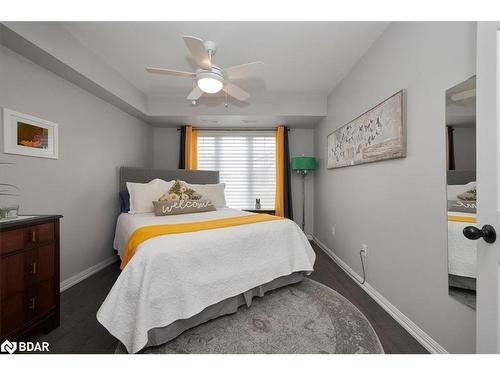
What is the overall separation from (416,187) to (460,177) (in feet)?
1.13

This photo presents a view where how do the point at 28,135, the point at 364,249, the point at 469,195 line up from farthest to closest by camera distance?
the point at 364,249
the point at 28,135
the point at 469,195

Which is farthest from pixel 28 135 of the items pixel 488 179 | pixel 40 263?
pixel 488 179

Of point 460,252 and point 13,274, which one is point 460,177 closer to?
point 460,252

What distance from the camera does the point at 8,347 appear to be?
127 cm

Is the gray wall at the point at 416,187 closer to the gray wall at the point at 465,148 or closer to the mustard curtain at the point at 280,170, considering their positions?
the gray wall at the point at 465,148

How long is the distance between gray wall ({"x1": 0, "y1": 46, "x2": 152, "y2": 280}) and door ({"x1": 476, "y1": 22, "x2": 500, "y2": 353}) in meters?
3.06

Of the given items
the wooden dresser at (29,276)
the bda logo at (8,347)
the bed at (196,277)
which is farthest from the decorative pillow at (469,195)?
the bda logo at (8,347)

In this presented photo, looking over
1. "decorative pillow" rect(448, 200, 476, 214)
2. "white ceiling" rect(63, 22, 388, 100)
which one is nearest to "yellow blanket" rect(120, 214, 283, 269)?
"decorative pillow" rect(448, 200, 476, 214)

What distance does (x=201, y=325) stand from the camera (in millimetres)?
1599

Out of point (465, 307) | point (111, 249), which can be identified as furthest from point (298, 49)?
point (111, 249)

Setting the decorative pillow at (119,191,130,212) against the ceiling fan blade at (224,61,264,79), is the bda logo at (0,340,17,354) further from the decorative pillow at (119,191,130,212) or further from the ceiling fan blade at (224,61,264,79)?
the ceiling fan blade at (224,61,264,79)

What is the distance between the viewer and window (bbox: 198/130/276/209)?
4.10 m

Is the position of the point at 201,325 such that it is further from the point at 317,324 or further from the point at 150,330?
the point at 317,324

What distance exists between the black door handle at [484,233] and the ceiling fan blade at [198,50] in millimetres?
1915
